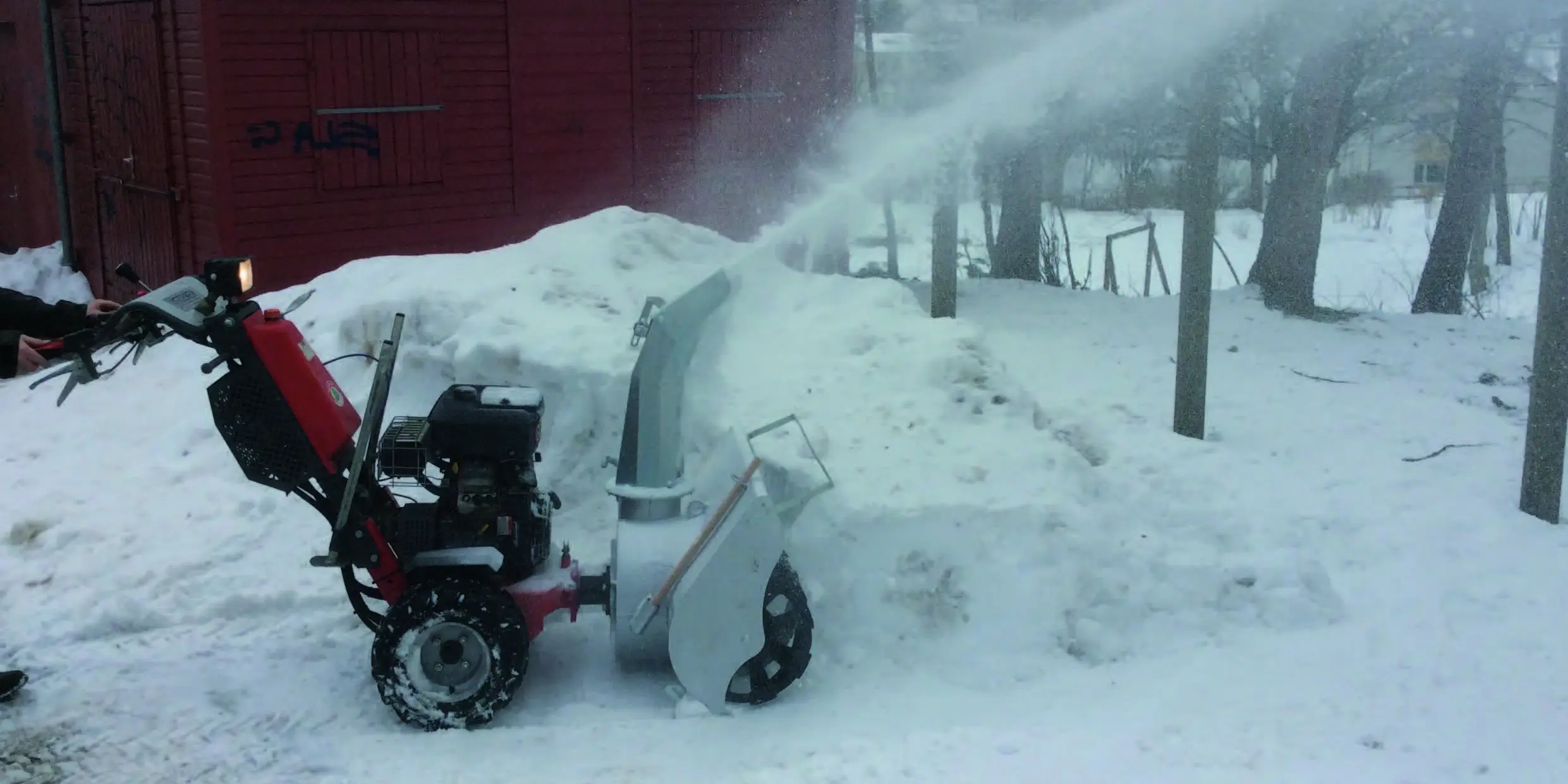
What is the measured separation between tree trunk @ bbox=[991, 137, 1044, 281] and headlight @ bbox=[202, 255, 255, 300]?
8.69m

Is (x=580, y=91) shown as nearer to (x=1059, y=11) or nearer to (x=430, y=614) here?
(x=1059, y=11)

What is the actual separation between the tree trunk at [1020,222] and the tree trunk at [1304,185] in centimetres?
204

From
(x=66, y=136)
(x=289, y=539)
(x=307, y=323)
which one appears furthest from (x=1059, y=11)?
(x=66, y=136)

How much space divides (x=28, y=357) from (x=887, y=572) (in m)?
3.02

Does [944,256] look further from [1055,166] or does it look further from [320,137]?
[1055,166]

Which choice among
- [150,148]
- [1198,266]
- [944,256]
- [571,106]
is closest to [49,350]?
[1198,266]

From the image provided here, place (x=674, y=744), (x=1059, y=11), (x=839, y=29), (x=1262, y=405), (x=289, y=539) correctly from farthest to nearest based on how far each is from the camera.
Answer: (x=839, y=29)
(x=1059, y=11)
(x=1262, y=405)
(x=289, y=539)
(x=674, y=744)

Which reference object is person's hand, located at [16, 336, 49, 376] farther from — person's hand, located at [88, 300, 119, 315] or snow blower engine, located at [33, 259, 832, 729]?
person's hand, located at [88, 300, 119, 315]

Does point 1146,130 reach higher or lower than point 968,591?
higher

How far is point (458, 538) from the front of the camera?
460cm

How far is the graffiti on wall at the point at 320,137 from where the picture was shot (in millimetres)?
10016

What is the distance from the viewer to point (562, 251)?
288 inches

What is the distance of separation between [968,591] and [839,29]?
Result: 8.64 meters

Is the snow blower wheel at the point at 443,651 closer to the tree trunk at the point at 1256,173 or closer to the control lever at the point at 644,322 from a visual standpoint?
the control lever at the point at 644,322
